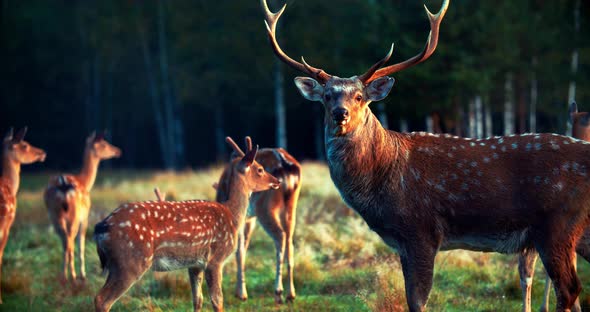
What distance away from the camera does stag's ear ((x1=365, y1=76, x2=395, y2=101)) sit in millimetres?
6184

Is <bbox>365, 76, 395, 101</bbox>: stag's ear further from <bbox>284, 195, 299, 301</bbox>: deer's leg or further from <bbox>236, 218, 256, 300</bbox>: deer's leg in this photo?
<bbox>236, 218, 256, 300</bbox>: deer's leg

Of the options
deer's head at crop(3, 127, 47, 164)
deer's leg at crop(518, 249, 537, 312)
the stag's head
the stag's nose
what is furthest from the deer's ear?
deer's head at crop(3, 127, 47, 164)

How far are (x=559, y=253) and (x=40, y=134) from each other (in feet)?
114

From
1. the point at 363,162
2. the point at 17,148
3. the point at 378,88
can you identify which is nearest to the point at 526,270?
the point at 363,162

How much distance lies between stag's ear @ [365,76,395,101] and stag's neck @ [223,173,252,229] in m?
2.13

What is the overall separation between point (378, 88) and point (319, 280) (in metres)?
3.20

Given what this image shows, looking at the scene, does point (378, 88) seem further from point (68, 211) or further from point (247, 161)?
Result: point (68, 211)

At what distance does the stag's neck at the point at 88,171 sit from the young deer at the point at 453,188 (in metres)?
5.97

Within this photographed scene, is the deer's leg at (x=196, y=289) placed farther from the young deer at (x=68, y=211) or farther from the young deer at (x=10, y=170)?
the young deer at (x=68, y=211)

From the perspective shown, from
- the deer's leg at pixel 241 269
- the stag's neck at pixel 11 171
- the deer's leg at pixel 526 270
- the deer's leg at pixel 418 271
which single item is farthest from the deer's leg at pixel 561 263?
the stag's neck at pixel 11 171

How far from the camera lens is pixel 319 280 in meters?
8.76

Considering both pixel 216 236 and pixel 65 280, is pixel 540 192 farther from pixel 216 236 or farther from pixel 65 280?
pixel 65 280

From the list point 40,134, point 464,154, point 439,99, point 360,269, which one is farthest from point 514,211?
point 40,134

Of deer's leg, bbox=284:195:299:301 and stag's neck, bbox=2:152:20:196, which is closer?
deer's leg, bbox=284:195:299:301
